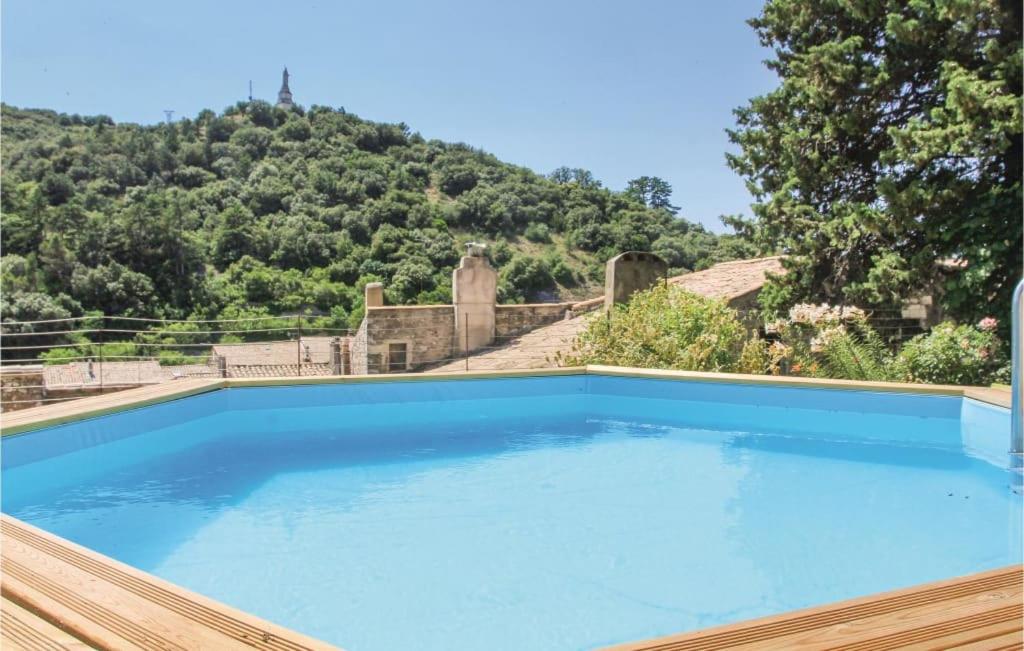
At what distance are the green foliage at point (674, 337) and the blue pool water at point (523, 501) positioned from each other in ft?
2.44

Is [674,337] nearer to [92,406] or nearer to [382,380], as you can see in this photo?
[382,380]

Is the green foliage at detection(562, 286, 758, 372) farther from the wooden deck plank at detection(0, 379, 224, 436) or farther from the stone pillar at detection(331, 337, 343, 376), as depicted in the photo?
the stone pillar at detection(331, 337, 343, 376)

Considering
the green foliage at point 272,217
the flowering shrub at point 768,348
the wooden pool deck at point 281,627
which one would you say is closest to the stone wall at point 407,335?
the flowering shrub at point 768,348

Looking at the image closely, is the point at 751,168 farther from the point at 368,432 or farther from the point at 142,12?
the point at 142,12

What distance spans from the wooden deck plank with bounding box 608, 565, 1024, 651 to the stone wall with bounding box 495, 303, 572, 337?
9.76m

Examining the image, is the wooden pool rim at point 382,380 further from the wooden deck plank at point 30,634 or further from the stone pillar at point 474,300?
the stone pillar at point 474,300

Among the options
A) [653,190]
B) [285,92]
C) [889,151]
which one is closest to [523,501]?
[889,151]

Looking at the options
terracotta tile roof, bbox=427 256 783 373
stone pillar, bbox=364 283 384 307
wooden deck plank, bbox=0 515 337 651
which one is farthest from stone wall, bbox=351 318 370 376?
wooden deck plank, bbox=0 515 337 651

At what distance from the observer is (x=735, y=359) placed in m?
7.31

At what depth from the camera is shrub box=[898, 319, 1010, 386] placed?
6316 millimetres

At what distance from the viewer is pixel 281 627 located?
1417 millimetres

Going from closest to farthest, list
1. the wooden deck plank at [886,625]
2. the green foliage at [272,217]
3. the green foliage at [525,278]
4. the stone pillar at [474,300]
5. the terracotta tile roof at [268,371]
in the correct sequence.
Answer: the wooden deck plank at [886,625], the stone pillar at [474,300], the terracotta tile roof at [268,371], the green foliage at [272,217], the green foliage at [525,278]

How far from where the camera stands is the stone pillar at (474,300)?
416 inches

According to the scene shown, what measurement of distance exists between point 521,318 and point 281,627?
1021cm
